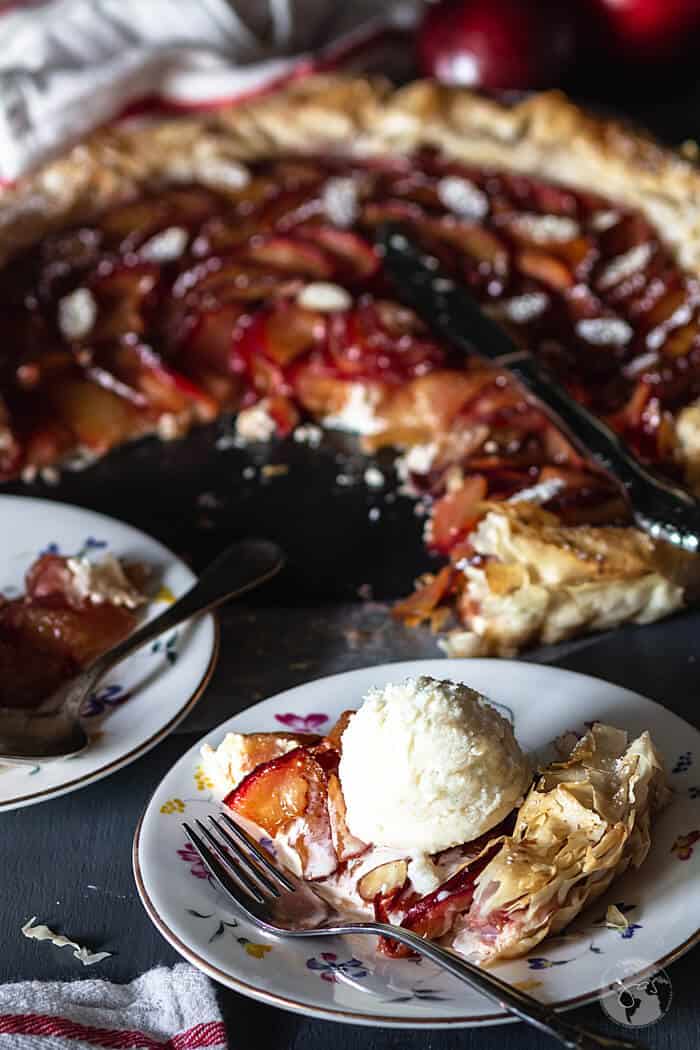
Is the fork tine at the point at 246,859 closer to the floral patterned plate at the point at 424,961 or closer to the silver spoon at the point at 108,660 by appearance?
the floral patterned plate at the point at 424,961

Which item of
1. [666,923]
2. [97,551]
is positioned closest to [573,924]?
[666,923]

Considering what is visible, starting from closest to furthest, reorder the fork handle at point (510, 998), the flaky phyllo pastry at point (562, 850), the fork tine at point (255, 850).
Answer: the fork handle at point (510, 998) → the flaky phyllo pastry at point (562, 850) → the fork tine at point (255, 850)

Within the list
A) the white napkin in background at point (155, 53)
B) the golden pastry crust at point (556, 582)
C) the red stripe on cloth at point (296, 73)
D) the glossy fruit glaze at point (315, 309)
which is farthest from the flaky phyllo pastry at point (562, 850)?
the red stripe on cloth at point (296, 73)

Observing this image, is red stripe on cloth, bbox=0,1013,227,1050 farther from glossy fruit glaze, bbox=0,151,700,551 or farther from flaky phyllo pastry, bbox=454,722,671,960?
glossy fruit glaze, bbox=0,151,700,551

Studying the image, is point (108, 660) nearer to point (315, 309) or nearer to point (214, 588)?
point (214, 588)

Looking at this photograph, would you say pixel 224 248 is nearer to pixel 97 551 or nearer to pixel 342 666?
pixel 97 551

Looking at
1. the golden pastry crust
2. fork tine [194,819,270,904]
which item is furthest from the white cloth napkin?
the golden pastry crust

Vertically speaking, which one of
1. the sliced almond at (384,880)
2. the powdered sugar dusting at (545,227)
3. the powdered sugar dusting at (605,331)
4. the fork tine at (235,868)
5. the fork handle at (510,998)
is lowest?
the powdered sugar dusting at (605,331)
